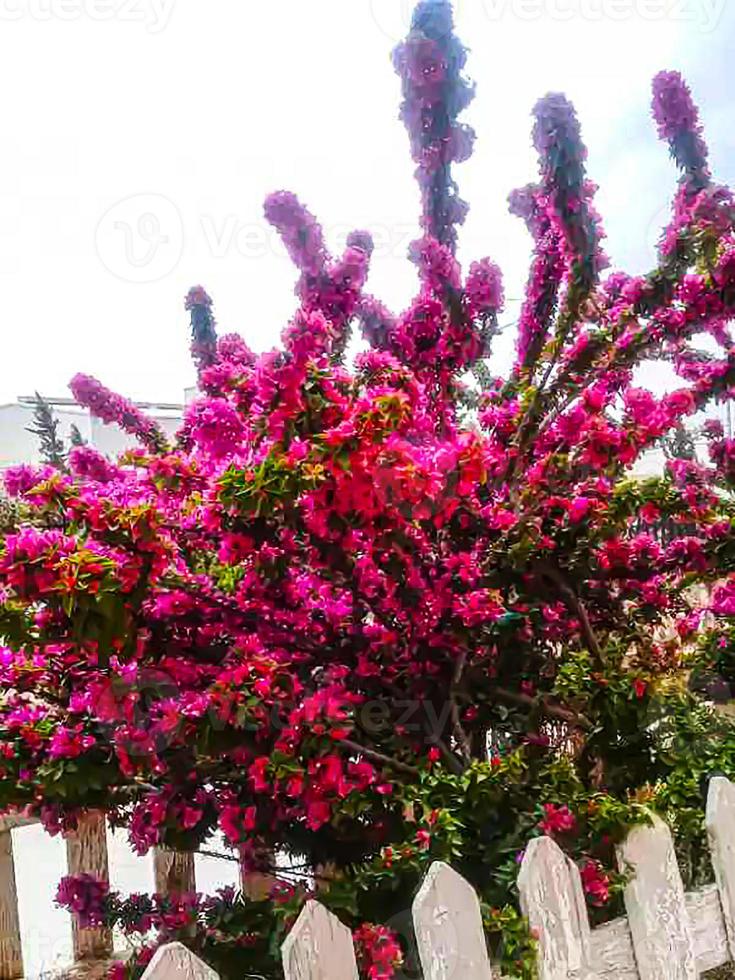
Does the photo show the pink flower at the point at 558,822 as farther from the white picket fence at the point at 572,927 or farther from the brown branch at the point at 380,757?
the brown branch at the point at 380,757

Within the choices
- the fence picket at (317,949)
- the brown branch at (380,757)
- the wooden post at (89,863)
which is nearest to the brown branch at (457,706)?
the brown branch at (380,757)

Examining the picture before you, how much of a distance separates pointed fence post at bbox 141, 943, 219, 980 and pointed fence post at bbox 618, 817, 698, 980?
597 millimetres

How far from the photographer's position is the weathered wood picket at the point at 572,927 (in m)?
1.04

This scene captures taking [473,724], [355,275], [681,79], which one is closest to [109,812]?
[473,724]

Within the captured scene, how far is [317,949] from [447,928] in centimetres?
16

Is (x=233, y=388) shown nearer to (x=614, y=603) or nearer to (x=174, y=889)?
(x=614, y=603)

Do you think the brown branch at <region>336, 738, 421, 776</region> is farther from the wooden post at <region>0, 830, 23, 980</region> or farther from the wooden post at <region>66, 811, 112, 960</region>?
the wooden post at <region>0, 830, 23, 980</region>

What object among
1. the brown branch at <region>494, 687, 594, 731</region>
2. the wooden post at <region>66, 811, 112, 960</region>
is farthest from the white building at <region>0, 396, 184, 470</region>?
the brown branch at <region>494, 687, 594, 731</region>

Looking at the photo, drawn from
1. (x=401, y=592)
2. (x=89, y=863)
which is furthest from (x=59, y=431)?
(x=401, y=592)

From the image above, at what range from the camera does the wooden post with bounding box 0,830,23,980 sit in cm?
188

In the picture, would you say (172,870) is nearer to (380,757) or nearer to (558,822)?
(380,757)

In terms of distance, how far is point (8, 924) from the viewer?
1.88 metres

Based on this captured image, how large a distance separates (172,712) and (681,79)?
1535 mm

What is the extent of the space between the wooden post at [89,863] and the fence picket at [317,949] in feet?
3.22
